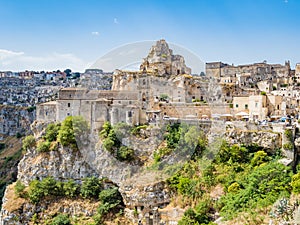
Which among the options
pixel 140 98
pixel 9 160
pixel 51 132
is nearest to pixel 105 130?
pixel 140 98

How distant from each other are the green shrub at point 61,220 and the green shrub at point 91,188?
5.27 ft

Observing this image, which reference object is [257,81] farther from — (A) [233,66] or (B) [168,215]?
(B) [168,215]

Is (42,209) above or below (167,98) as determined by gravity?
below

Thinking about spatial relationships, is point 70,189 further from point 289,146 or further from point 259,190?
point 289,146

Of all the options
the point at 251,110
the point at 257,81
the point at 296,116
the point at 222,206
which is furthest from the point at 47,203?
the point at 257,81

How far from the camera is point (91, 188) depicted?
71.8ft

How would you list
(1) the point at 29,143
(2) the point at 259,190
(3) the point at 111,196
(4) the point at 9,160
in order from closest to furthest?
(2) the point at 259,190 → (3) the point at 111,196 → (1) the point at 29,143 → (4) the point at 9,160

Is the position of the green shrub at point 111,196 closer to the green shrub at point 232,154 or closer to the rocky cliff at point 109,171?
the rocky cliff at point 109,171

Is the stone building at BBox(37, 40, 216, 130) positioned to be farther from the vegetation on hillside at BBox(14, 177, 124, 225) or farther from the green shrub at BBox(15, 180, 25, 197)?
the green shrub at BBox(15, 180, 25, 197)

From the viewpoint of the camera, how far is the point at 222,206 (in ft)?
56.3

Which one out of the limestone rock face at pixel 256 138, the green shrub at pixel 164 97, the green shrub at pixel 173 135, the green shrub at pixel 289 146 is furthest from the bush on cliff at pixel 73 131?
the green shrub at pixel 289 146

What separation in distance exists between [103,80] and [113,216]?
16459mm

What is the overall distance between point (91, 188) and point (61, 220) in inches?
94.4

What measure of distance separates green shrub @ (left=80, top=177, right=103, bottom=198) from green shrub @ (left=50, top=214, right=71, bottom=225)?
5.27 feet
